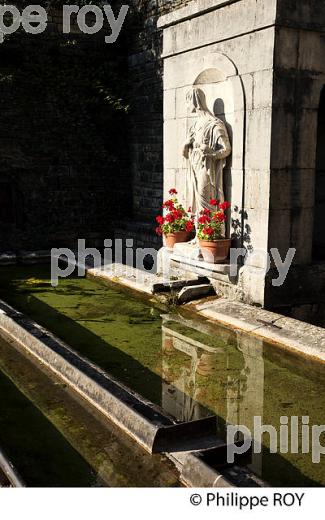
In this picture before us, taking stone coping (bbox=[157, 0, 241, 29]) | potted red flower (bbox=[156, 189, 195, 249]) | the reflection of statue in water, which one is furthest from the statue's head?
potted red flower (bbox=[156, 189, 195, 249])

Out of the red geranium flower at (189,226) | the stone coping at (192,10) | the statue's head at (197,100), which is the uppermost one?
the stone coping at (192,10)

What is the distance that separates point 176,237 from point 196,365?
2.86 meters

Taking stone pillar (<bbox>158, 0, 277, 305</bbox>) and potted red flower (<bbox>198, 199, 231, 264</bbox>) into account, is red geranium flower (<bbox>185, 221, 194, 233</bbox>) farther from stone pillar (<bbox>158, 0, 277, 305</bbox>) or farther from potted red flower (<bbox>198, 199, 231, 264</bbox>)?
stone pillar (<bbox>158, 0, 277, 305</bbox>)

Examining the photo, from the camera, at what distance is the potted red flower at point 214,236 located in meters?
6.98

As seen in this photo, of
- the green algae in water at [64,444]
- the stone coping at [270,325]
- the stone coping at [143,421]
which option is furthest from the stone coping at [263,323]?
the green algae in water at [64,444]

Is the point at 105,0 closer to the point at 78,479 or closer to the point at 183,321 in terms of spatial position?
the point at 183,321

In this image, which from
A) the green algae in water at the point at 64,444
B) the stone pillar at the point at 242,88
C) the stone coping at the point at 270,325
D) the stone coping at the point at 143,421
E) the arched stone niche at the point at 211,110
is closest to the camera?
the stone coping at the point at 143,421

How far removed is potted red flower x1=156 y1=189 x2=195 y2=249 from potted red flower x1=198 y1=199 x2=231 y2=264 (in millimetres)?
721

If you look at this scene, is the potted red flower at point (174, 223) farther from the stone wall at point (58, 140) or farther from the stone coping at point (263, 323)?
the stone wall at point (58, 140)

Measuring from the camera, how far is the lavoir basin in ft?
13.9

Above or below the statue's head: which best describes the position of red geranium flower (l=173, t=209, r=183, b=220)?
below

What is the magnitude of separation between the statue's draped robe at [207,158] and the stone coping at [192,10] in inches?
49.5
